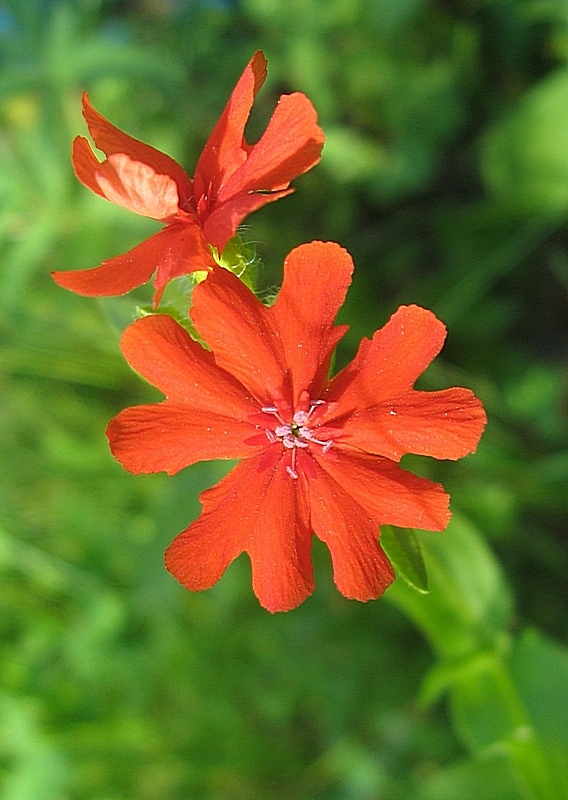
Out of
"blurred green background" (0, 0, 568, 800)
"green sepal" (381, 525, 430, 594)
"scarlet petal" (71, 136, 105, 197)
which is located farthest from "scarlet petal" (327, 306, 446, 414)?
"blurred green background" (0, 0, 568, 800)

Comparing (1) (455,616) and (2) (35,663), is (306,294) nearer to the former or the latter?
(1) (455,616)

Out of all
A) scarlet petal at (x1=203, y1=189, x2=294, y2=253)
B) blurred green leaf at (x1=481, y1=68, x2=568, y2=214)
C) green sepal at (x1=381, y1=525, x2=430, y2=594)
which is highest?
blurred green leaf at (x1=481, y1=68, x2=568, y2=214)

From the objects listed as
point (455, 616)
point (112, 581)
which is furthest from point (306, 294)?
point (112, 581)

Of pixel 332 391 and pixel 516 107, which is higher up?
pixel 516 107

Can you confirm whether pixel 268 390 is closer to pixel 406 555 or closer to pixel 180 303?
pixel 180 303

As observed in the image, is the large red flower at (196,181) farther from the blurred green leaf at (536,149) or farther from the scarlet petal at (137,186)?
the blurred green leaf at (536,149)

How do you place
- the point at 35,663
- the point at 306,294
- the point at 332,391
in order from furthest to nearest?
the point at 35,663
the point at 332,391
the point at 306,294

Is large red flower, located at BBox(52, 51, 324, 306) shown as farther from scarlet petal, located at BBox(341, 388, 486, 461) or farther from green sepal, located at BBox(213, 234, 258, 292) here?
scarlet petal, located at BBox(341, 388, 486, 461)

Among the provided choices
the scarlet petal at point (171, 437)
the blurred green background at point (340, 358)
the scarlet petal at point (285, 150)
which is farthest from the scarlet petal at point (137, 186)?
the blurred green background at point (340, 358)
